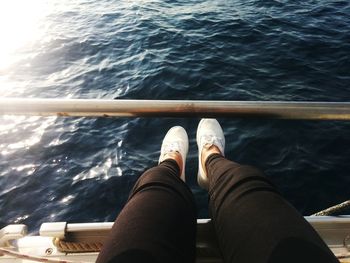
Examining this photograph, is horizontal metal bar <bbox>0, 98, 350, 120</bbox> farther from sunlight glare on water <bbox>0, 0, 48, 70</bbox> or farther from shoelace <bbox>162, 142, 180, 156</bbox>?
sunlight glare on water <bbox>0, 0, 48, 70</bbox>

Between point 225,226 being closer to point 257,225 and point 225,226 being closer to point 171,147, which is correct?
point 257,225

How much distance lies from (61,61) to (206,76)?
421cm

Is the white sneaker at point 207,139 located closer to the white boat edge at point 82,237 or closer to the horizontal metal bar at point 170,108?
the white boat edge at point 82,237

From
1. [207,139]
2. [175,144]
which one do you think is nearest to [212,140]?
[207,139]

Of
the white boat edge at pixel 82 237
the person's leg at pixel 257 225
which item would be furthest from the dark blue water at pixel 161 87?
the person's leg at pixel 257 225

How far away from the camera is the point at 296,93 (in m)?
6.95

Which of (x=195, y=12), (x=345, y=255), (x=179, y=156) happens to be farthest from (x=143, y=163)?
(x=195, y=12)

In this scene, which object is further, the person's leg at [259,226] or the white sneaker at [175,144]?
the white sneaker at [175,144]

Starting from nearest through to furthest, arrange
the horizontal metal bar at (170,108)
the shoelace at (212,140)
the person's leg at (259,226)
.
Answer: the person's leg at (259,226)
the horizontal metal bar at (170,108)
the shoelace at (212,140)

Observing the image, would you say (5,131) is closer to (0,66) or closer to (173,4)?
(0,66)

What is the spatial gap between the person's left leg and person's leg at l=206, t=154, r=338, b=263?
147 millimetres

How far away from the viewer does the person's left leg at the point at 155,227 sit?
1.27 m

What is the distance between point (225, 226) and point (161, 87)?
6355 millimetres

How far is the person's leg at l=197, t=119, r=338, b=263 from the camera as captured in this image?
4.01 feet
